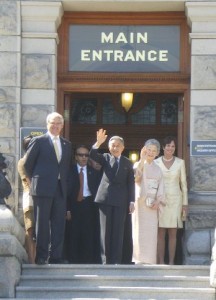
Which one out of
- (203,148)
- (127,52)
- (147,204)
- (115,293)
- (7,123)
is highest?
(127,52)

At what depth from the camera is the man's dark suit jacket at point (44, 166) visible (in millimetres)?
15328

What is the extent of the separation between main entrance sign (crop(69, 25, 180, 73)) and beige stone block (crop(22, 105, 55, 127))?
0.93 meters

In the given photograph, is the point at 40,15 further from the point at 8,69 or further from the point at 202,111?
the point at 202,111

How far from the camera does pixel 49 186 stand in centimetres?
1532

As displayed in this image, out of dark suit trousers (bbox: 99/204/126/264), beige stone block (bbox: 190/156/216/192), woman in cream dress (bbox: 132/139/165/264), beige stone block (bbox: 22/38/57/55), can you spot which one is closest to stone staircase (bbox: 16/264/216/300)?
dark suit trousers (bbox: 99/204/126/264)

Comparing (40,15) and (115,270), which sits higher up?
(40,15)

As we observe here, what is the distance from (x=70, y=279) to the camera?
14.9m

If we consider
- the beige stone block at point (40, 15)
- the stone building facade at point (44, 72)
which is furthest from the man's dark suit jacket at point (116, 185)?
the beige stone block at point (40, 15)

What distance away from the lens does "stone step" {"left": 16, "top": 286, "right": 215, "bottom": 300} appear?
1457 centimetres

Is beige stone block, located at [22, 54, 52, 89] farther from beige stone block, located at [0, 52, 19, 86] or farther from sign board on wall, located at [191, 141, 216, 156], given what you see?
sign board on wall, located at [191, 141, 216, 156]

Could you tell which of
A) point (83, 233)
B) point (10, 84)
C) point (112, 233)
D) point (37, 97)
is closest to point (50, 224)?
point (112, 233)

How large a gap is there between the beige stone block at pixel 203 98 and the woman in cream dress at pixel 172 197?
102 centimetres

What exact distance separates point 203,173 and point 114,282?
2.86 metres

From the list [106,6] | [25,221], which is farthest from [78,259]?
[106,6]
